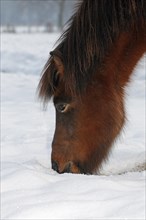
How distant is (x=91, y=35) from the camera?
2738 mm

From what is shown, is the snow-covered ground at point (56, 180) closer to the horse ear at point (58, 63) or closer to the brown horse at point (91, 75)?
the brown horse at point (91, 75)

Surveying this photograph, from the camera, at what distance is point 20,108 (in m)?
5.95

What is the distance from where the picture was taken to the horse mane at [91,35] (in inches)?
108

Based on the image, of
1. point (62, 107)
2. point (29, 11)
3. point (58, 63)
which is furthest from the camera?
point (29, 11)

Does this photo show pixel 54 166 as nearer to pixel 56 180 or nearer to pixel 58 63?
Result: pixel 56 180

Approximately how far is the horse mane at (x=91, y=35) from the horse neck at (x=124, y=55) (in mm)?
40

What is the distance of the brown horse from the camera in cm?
274

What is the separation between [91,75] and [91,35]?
238mm

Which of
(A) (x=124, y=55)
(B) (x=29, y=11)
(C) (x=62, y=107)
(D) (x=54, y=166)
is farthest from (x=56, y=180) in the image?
(B) (x=29, y=11)

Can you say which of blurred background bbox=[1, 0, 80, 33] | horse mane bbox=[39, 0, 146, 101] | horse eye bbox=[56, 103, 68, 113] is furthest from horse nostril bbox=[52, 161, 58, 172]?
blurred background bbox=[1, 0, 80, 33]

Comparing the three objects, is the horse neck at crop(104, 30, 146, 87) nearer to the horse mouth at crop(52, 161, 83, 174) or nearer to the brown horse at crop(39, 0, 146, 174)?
the brown horse at crop(39, 0, 146, 174)

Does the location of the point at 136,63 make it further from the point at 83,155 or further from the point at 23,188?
the point at 23,188

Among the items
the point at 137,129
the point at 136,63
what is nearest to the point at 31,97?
the point at 137,129

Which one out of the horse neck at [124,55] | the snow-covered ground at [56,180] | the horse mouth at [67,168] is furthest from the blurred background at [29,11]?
the horse mouth at [67,168]
